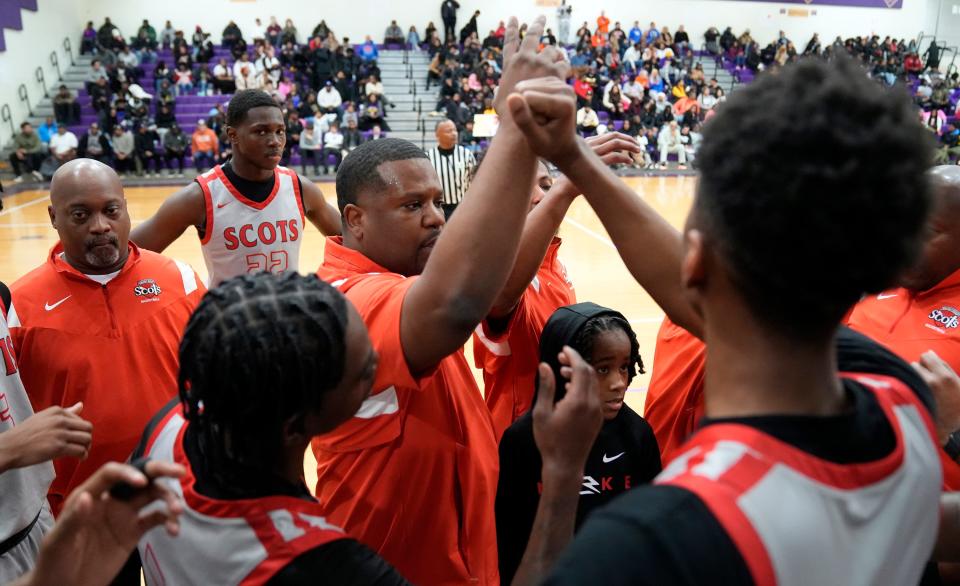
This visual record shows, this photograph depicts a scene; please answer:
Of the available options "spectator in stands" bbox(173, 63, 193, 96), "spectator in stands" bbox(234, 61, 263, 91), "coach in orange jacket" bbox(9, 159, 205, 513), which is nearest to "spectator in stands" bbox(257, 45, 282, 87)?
"spectator in stands" bbox(234, 61, 263, 91)

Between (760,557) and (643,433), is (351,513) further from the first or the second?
(760,557)

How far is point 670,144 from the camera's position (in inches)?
806

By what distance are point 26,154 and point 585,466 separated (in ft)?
59.8

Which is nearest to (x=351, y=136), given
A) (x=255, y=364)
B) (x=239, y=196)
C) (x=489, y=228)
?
(x=239, y=196)

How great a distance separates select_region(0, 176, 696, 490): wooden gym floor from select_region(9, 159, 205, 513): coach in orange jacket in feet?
5.52

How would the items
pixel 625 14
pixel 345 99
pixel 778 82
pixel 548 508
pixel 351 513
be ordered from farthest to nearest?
pixel 625 14 < pixel 345 99 < pixel 351 513 < pixel 548 508 < pixel 778 82

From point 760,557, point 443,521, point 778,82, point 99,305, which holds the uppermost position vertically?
point 778,82

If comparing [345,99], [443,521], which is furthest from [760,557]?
[345,99]

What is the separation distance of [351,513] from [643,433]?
3.32 ft

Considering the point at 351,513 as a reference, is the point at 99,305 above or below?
above

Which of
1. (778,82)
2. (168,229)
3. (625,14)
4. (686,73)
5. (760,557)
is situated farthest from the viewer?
(625,14)

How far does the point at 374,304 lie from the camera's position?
1.70 meters

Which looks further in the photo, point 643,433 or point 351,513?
point 643,433

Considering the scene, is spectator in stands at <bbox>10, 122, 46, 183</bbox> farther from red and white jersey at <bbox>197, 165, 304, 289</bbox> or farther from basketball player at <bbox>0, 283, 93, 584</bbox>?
basketball player at <bbox>0, 283, 93, 584</bbox>
